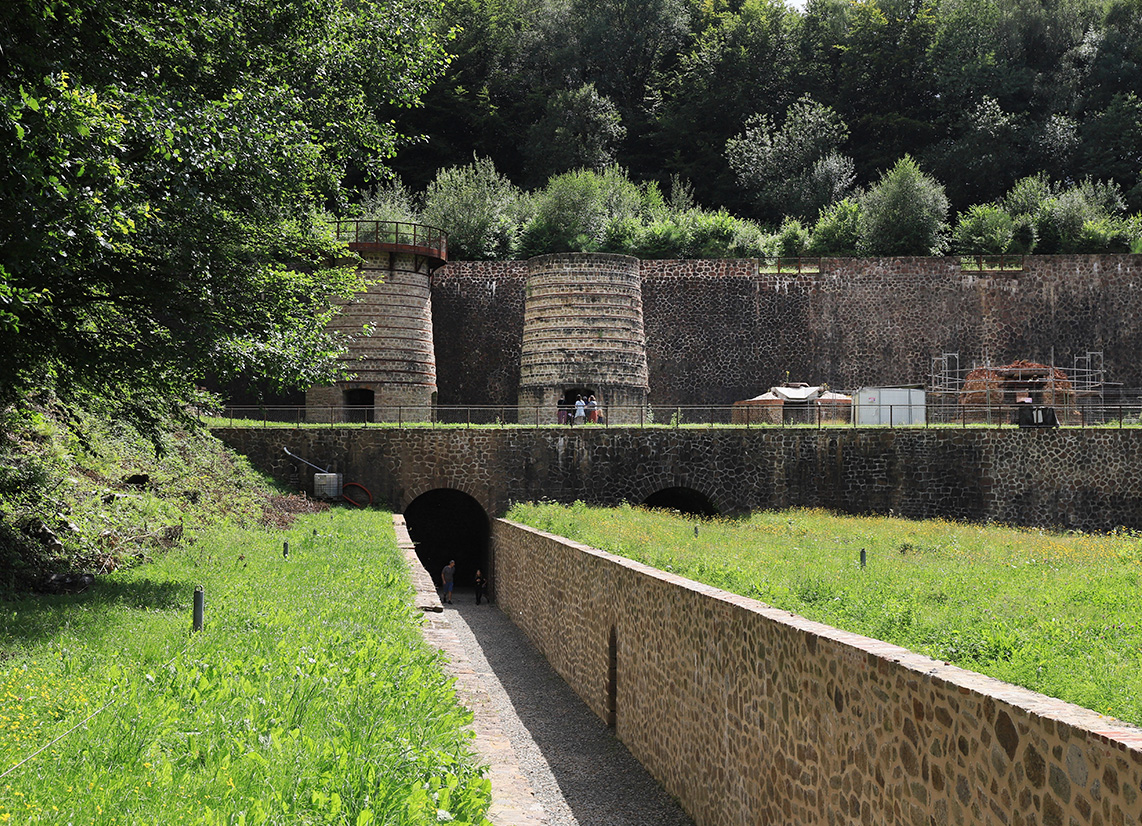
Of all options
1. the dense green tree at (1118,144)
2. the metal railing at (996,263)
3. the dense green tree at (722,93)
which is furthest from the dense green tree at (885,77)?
the metal railing at (996,263)

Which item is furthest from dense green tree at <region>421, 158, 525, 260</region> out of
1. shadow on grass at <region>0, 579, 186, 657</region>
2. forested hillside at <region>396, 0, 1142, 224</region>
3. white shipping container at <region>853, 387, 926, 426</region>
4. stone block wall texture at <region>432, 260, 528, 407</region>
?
shadow on grass at <region>0, 579, 186, 657</region>

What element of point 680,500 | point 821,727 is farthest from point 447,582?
point 821,727

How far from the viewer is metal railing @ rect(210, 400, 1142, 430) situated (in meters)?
23.1

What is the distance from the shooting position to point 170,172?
901 cm

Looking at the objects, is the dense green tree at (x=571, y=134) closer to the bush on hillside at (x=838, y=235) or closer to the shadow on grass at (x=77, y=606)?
the bush on hillside at (x=838, y=235)

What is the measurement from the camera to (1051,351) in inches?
1254

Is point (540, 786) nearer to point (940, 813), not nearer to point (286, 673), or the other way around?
point (286, 673)

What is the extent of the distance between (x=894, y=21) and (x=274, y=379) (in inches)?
2099

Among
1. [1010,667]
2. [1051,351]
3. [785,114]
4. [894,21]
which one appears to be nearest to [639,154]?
[785,114]

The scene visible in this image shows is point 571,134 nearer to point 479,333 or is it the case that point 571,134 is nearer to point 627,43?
point 627,43

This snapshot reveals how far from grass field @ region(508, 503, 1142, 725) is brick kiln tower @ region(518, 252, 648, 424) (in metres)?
8.32

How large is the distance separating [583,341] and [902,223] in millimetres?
18455

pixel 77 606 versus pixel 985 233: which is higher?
pixel 985 233

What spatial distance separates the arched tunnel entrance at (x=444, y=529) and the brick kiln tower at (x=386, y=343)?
3.05 metres
